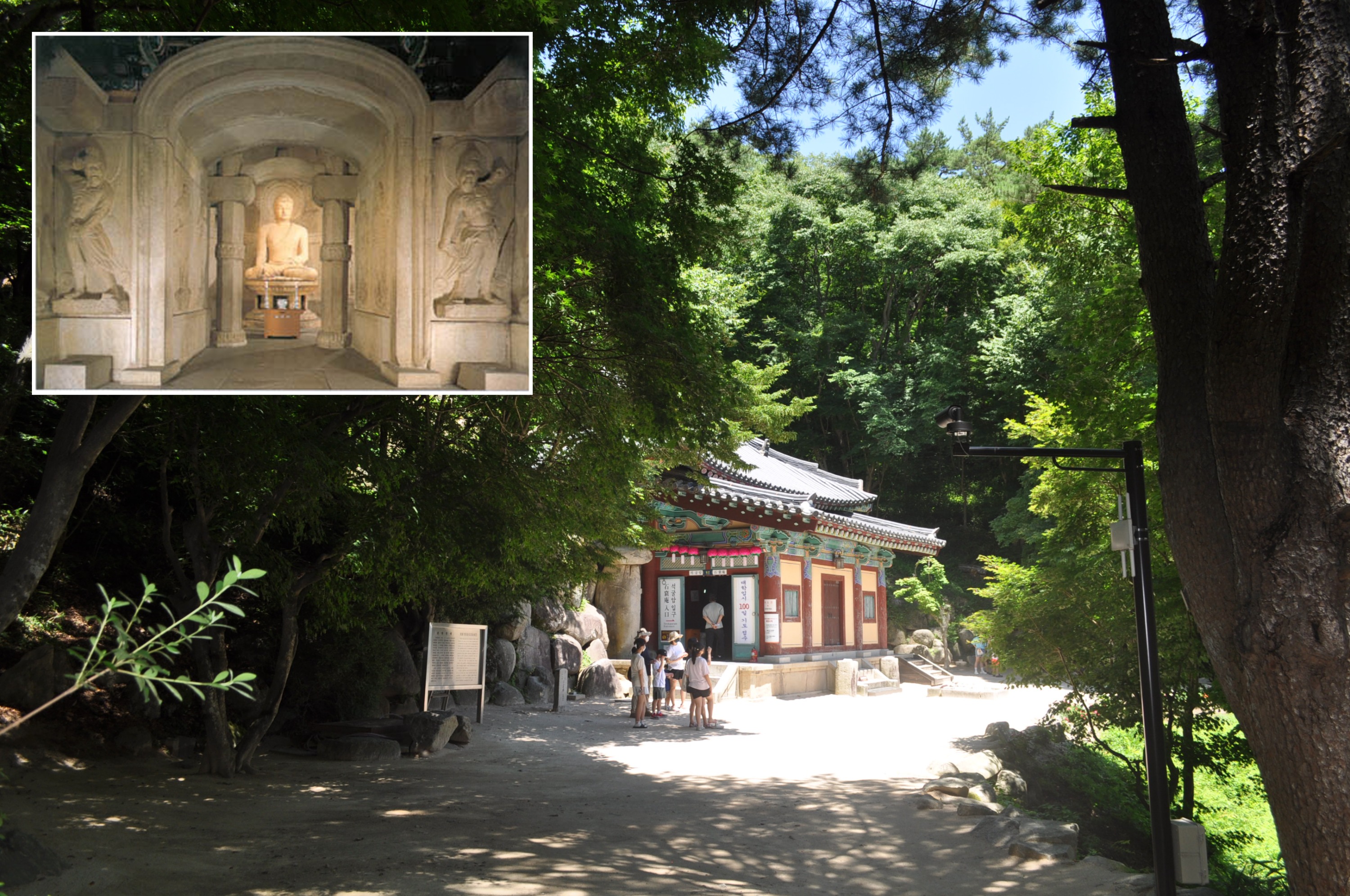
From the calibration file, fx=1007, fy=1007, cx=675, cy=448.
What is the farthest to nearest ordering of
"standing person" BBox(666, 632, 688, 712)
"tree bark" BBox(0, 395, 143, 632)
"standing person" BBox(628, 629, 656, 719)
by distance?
"standing person" BBox(666, 632, 688, 712) → "standing person" BBox(628, 629, 656, 719) → "tree bark" BBox(0, 395, 143, 632)

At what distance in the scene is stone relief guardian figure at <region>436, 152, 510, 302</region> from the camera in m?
4.60

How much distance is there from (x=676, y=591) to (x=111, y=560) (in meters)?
11.8

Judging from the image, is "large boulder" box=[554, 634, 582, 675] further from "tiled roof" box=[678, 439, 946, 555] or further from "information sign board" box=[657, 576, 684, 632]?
"tiled roof" box=[678, 439, 946, 555]

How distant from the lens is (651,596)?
20.2m

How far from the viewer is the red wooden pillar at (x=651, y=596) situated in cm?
2012

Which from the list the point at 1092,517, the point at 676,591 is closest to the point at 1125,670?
the point at 1092,517

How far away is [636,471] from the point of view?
10.3m

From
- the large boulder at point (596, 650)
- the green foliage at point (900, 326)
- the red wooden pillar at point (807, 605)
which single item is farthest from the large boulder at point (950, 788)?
the green foliage at point (900, 326)

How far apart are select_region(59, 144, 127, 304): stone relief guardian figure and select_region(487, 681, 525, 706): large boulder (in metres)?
11.5

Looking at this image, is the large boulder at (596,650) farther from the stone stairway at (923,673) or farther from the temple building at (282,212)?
the temple building at (282,212)

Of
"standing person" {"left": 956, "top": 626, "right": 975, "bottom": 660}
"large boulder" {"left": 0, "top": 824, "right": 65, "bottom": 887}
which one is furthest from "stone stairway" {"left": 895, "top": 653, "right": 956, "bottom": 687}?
"large boulder" {"left": 0, "top": 824, "right": 65, "bottom": 887}

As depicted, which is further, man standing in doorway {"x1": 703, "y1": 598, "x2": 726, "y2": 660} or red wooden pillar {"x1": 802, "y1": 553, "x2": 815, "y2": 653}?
red wooden pillar {"x1": 802, "y1": 553, "x2": 815, "y2": 653}

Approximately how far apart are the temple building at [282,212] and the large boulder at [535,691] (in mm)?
11902

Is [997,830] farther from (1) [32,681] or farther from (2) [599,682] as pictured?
(2) [599,682]
